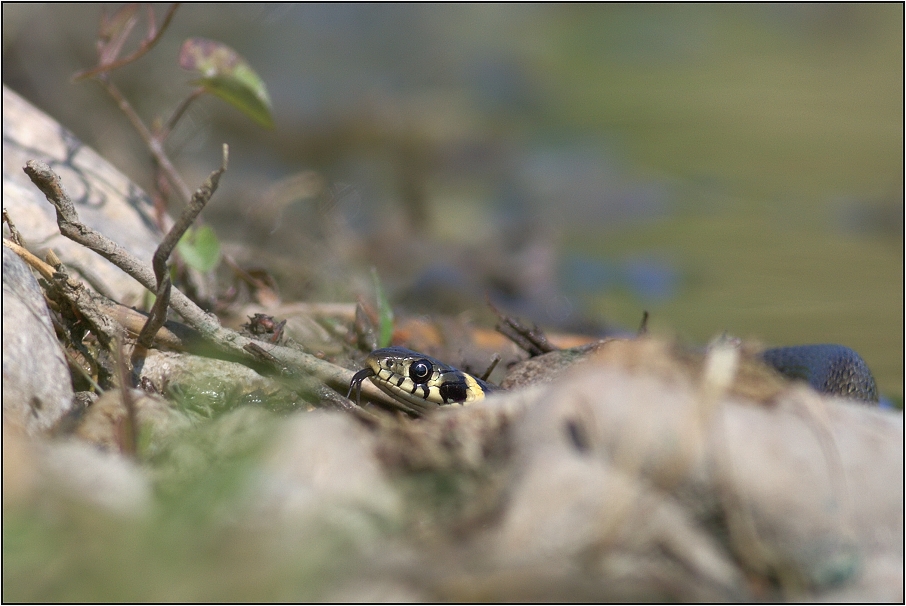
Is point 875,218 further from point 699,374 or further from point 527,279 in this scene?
point 699,374

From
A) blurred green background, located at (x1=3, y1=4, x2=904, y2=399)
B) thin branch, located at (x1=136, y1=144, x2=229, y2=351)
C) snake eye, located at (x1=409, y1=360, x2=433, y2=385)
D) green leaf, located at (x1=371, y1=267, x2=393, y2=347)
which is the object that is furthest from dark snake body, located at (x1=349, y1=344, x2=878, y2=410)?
blurred green background, located at (x1=3, y1=4, x2=904, y2=399)

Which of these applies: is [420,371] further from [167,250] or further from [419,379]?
[167,250]

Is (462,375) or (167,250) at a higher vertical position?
(462,375)

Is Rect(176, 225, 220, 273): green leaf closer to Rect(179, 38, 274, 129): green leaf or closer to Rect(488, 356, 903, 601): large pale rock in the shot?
Rect(179, 38, 274, 129): green leaf

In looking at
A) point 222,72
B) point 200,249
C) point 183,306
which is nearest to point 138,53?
point 222,72

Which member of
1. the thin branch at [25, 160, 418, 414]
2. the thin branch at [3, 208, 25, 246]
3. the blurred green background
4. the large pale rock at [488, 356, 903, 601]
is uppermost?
the blurred green background

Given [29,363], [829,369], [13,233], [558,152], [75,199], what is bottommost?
[29,363]

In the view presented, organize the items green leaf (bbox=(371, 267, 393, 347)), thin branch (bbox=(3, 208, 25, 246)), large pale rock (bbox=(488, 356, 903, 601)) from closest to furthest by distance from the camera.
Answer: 1. large pale rock (bbox=(488, 356, 903, 601))
2. thin branch (bbox=(3, 208, 25, 246))
3. green leaf (bbox=(371, 267, 393, 347))

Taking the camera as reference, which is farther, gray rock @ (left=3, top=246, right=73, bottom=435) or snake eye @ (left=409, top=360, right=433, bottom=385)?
snake eye @ (left=409, top=360, right=433, bottom=385)

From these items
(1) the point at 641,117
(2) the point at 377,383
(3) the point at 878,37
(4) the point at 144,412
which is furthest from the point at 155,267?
(3) the point at 878,37
